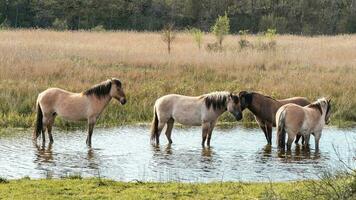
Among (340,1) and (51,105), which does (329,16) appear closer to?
(340,1)

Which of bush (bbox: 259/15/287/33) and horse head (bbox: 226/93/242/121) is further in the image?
bush (bbox: 259/15/287/33)

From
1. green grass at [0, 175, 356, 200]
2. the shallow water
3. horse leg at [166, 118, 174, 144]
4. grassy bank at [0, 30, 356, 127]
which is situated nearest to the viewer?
green grass at [0, 175, 356, 200]

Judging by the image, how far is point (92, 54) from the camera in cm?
2666

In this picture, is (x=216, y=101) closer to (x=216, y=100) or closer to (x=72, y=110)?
(x=216, y=100)

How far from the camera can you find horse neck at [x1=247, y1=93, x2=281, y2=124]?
13.2 meters

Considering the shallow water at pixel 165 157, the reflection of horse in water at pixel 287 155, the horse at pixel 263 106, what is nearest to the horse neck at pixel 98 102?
the shallow water at pixel 165 157

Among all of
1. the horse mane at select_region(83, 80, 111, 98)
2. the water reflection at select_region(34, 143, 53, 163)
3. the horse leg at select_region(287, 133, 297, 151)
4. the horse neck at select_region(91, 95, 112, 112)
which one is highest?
the horse mane at select_region(83, 80, 111, 98)

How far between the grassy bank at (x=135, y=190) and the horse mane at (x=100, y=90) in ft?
15.2

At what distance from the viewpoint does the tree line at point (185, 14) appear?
56.8m

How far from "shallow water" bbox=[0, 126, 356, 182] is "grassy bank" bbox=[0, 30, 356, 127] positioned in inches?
75.5

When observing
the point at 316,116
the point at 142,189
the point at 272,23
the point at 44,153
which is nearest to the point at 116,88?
the point at 44,153

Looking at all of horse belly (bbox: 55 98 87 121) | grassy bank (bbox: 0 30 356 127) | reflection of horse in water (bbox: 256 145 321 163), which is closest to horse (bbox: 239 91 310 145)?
reflection of horse in water (bbox: 256 145 321 163)

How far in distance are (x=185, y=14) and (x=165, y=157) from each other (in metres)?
49.3

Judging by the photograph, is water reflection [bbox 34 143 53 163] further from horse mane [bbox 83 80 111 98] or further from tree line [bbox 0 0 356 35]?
tree line [bbox 0 0 356 35]
